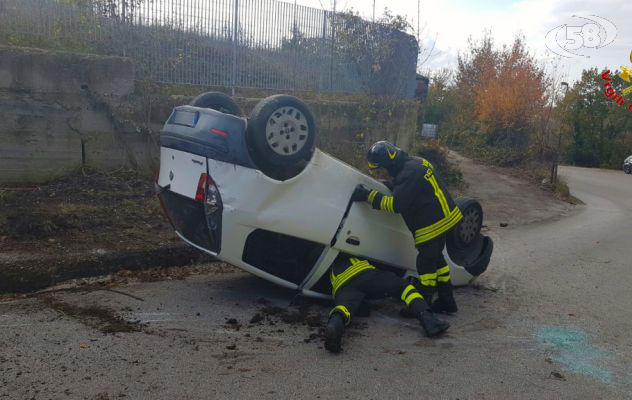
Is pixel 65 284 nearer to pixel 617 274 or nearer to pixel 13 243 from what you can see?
pixel 13 243

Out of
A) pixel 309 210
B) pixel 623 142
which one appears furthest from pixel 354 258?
pixel 623 142

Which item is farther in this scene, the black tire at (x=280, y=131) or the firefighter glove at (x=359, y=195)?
the firefighter glove at (x=359, y=195)

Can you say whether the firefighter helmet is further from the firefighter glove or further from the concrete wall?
the concrete wall

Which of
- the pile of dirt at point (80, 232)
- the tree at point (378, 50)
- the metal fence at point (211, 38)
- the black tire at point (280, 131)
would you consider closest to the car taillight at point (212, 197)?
the black tire at point (280, 131)

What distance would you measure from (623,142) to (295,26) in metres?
36.2

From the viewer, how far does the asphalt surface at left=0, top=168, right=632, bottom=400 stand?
359 cm

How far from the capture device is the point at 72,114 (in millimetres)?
7875

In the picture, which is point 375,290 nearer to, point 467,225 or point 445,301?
point 445,301

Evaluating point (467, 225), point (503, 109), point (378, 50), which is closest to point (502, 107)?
point (503, 109)

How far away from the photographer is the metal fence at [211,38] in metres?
8.27

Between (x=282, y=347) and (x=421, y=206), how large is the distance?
1806 mm

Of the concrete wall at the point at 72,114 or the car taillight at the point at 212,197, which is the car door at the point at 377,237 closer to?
the car taillight at the point at 212,197

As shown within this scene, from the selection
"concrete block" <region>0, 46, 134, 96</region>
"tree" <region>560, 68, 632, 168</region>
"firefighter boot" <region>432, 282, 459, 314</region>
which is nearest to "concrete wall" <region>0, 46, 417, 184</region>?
"concrete block" <region>0, 46, 134, 96</region>

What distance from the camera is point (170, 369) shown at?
3.72m
